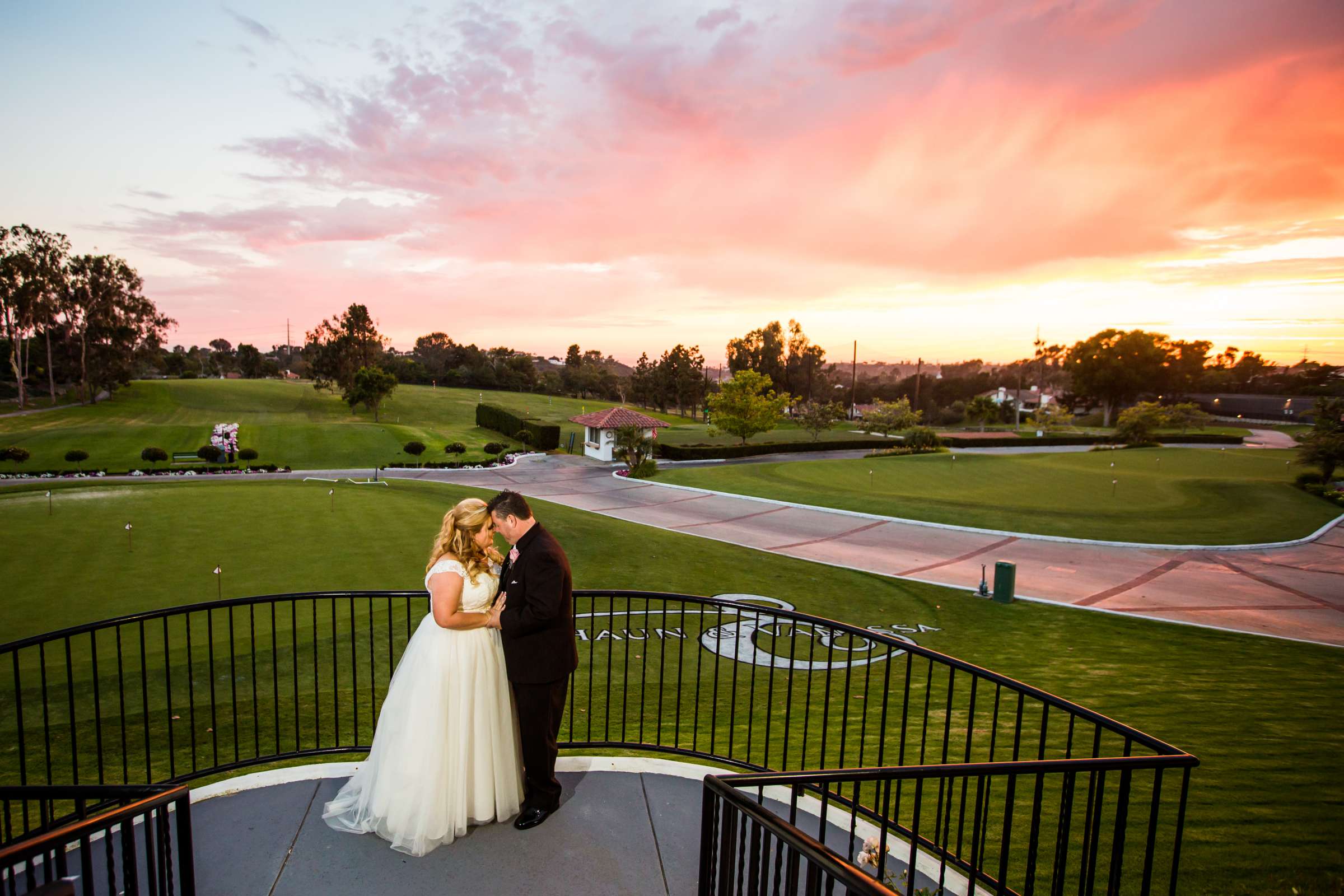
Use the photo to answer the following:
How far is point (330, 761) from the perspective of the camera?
5094 mm

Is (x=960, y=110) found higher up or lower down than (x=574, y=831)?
higher up

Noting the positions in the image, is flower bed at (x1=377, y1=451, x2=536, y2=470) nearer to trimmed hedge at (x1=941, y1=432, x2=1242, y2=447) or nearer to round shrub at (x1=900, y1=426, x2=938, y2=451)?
round shrub at (x1=900, y1=426, x2=938, y2=451)

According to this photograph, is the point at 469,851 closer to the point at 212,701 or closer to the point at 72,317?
the point at 212,701

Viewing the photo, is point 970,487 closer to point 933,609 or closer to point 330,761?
point 933,609

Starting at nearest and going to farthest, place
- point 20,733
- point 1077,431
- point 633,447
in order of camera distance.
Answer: point 20,733 < point 633,447 < point 1077,431

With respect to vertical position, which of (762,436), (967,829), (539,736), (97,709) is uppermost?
(97,709)

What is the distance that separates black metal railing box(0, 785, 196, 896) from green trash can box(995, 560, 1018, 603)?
45.1ft

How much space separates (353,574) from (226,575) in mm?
1884

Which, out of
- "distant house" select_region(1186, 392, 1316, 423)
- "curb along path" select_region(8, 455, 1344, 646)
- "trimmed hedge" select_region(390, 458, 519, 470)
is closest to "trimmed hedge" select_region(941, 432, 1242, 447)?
"distant house" select_region(1186, 392, 1316, 423)

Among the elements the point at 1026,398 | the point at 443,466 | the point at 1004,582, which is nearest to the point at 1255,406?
the point at 1026,398

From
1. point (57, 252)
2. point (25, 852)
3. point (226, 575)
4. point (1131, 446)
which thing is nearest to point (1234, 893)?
point (25, 852)

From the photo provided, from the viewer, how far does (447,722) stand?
12.7 ft

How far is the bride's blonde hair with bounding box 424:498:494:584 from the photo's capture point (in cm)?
393

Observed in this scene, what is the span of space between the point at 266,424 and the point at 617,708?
47.5 metres
